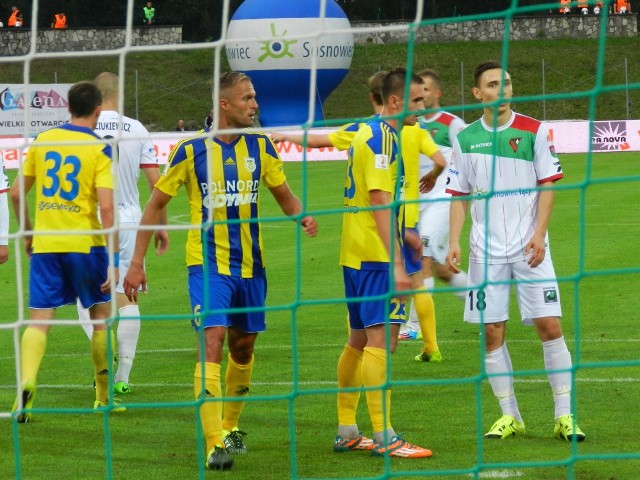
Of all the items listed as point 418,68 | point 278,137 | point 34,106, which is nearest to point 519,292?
point 278,137

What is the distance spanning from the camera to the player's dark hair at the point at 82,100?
6488 millimetres

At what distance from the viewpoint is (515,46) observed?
45.1 meters

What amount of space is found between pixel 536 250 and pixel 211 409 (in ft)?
5.86

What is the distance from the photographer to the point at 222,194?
19.1 feet

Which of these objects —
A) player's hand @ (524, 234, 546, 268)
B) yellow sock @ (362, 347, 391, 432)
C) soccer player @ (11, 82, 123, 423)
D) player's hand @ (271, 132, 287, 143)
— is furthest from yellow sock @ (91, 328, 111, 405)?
player's hand @ (524, 234, 546, 268)

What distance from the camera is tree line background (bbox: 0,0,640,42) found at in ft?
115

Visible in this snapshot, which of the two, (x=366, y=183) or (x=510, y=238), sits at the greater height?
(x=366, y=183)

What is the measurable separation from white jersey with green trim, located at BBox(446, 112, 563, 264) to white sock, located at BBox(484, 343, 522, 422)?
1.64ft

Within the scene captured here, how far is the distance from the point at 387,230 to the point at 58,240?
2.00 metres

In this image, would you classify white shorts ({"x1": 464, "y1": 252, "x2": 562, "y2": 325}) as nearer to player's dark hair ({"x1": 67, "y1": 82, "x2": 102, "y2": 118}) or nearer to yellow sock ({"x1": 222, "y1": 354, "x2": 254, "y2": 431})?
yellow sock ({"x1": 222, "y1": 354, "x2": 254, "y2": 431})

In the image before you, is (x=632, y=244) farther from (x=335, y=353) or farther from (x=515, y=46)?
(x=515, y=46)

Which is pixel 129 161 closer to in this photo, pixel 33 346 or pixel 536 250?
pixel 33 346

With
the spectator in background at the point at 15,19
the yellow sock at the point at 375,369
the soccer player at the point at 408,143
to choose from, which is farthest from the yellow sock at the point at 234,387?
the spectator in background at the point at 15,19

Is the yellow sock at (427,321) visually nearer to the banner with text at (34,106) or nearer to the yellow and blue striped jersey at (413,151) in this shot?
the yellow and blue striped jersey at (413,151)
